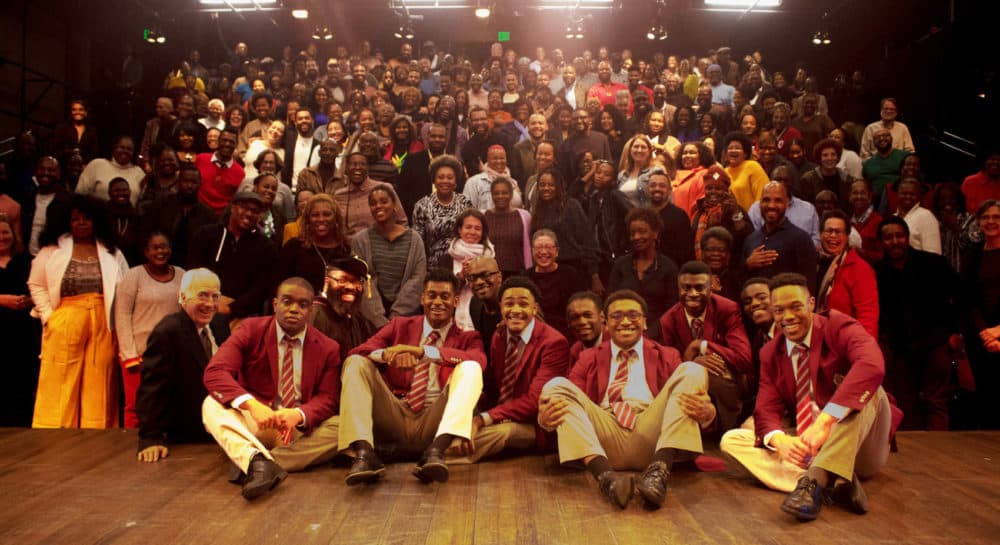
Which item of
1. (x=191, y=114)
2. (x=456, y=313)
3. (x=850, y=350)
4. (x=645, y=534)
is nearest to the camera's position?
(x=645, y=534)

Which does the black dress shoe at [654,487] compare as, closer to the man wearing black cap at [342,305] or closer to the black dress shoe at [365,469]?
the black dress shoe at [365,469]

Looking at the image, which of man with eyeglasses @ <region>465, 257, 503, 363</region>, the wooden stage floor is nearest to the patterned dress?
man with eyeglasses @ <region>465, 257, 503, 363</region>

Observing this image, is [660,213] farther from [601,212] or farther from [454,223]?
[454,223]

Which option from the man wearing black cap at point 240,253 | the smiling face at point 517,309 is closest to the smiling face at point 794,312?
the smiling face at point 517,309

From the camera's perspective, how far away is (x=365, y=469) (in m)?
3.49

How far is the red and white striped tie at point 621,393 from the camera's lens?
3.88 m

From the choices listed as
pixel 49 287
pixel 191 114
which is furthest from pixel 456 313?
pixel 191 114

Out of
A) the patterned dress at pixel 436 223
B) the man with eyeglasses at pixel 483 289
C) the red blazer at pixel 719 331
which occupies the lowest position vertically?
the red blazer at pixel 719 331

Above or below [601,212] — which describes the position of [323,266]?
below

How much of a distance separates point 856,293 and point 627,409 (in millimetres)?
1954

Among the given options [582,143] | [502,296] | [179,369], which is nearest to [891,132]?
[582,143]

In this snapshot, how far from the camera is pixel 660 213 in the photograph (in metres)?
5.78

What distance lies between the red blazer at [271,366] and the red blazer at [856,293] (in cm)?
309

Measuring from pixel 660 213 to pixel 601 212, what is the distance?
1.66 ft
